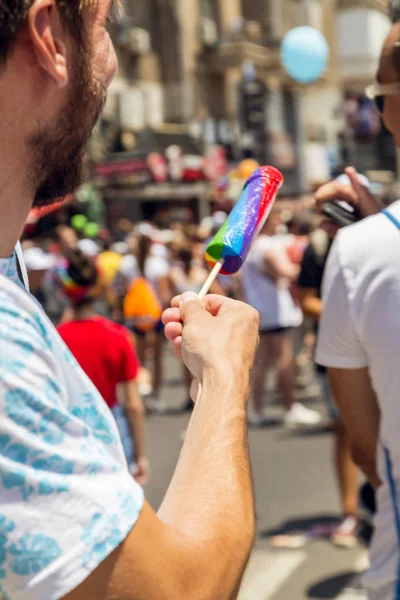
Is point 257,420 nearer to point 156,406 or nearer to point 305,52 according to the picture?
point 156,406

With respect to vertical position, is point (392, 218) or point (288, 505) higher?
point (392, 218)

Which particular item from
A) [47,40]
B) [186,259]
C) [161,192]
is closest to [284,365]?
[186,259]

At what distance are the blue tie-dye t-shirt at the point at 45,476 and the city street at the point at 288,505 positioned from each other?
3577 mm

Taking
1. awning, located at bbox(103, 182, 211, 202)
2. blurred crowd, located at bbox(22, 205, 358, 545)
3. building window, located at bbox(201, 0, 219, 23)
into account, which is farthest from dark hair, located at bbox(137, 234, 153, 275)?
building window, located at bbox(201, 0, 219, 23)

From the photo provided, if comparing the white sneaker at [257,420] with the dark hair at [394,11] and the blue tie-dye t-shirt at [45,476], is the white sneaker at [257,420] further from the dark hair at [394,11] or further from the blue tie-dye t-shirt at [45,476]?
the blue tie-dye t-shirt at [45,476]

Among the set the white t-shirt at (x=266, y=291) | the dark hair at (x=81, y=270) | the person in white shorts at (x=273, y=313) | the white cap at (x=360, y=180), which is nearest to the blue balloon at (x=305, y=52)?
the dark hair at (x=81, y=270)

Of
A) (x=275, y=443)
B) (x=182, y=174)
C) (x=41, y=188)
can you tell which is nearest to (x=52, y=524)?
(x=41, y=188)

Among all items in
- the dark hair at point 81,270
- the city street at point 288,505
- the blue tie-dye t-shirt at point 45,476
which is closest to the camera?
the blue tie-dye t-shirt at point 45,476

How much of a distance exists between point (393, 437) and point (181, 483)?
2.95 ft

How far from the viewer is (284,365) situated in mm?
8281

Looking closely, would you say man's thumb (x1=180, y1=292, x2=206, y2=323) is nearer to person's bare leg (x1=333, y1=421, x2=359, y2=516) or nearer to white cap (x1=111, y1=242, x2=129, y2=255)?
person's bare leg (x1=333, y1=421, x2=359, y2=516)

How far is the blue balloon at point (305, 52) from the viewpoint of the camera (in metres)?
5.46

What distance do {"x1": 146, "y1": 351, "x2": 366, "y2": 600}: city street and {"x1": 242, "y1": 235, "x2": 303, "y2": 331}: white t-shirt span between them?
0.92m

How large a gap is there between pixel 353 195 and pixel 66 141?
1451 mm
